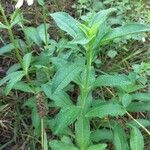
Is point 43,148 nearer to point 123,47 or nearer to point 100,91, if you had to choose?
point 100,91

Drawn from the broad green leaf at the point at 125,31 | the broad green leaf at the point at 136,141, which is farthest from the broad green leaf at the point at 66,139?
the broad green leaf at the point at 125,31

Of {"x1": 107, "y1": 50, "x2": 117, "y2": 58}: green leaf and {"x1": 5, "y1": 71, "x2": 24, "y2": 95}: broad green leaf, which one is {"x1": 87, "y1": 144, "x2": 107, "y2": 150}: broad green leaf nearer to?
{"x1": 5, "y1": 71, "x2": 24, "y2": 95}: broad green leaf

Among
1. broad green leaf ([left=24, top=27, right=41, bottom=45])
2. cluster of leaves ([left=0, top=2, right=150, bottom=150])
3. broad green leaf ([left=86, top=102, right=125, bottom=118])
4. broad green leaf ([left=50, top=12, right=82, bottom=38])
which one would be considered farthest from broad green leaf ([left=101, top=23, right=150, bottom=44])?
broad green leaf ([left=24, top=27, right=41, bottom=45])

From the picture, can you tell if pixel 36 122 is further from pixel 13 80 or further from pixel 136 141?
pixel 136 141

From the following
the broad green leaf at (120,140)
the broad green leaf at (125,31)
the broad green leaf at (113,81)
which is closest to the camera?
the broad green leaf at (125,31)

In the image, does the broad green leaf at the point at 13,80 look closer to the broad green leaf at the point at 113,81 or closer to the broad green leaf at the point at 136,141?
the broad green leaf at the point at 113,81

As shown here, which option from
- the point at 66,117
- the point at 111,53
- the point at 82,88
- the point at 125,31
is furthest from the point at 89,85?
the point at 111,53

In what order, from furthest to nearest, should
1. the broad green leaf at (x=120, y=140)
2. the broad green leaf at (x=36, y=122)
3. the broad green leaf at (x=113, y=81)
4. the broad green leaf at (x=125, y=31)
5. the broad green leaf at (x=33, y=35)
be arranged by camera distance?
1. the broad green leaf at (x=33, y=35)
2. the broad green leaf at (x=36, y=122)
3. the broad green leaf at (x=120, y=140)
4. the broad green leaf at (x=113, y=81)
5. the broad green leaf at (x=125, y=31)
